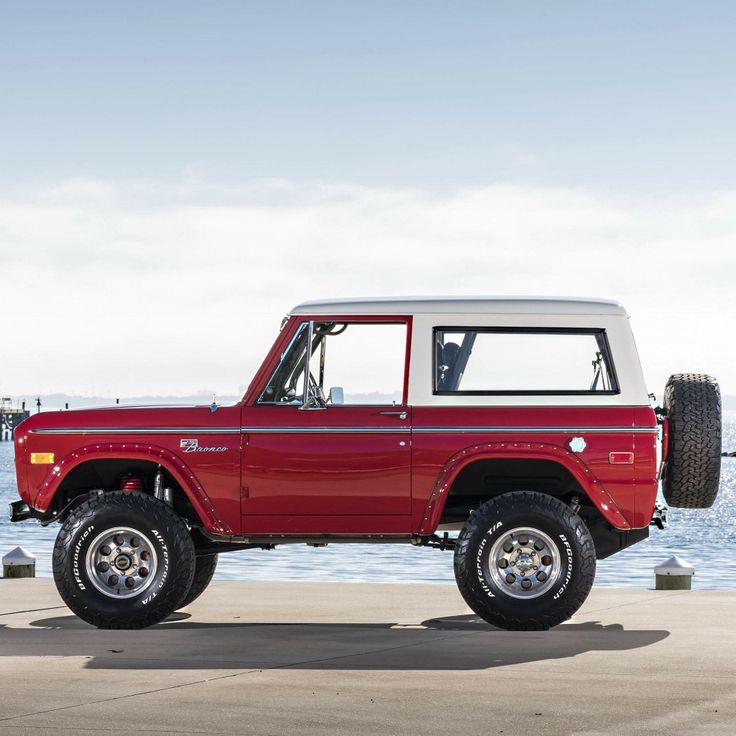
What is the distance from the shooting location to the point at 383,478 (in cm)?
1041

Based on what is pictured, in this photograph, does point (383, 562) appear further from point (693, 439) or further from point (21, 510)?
point (693, 439)

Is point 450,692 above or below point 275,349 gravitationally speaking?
below

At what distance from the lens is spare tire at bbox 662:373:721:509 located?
10.5 meters

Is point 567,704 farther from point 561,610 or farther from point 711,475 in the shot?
point 711,475

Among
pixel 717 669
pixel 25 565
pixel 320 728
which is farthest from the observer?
pixel 25 565

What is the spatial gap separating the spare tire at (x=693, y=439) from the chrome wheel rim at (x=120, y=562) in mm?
3859

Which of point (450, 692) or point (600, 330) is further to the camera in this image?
point (600, 330)

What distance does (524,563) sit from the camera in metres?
10.4

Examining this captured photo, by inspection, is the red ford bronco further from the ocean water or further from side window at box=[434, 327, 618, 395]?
the ocean water

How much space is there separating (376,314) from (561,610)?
98.4 inches

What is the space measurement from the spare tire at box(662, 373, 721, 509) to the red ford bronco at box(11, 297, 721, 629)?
1 cm

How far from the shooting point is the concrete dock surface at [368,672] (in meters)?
6.93

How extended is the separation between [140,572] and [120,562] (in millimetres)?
164

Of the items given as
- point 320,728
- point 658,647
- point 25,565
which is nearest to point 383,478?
point 658,647
